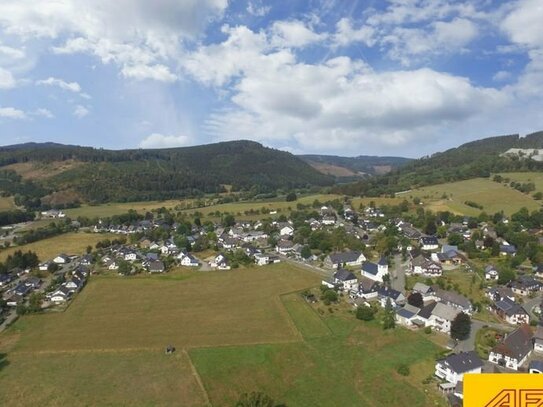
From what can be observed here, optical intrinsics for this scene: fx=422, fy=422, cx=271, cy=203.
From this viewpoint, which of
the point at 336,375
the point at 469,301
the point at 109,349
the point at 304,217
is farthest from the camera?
the point at 304,217

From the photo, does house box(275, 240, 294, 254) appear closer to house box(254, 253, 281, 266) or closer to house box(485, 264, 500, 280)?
house box(254, 253, 281, 266)

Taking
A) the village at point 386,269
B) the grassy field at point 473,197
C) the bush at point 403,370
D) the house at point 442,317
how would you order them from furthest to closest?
the grassy field at point 473,197
the house at point 442,317
the village at point 386,269
the bush at point 403,370

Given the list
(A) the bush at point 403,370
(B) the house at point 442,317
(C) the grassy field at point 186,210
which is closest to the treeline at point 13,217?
(C) the grassy field at point 186,210

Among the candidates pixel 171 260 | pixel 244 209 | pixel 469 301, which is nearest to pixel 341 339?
pixel 469 301

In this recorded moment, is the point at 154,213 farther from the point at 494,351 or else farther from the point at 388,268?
the point at 494,351

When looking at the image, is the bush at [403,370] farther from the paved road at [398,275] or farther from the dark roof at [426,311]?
the paved road at [398,275]

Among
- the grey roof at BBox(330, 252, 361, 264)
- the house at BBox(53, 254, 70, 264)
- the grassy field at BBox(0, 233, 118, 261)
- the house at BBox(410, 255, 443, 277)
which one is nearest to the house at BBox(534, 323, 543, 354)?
the house at BBox(410, 255, 443, 277)
